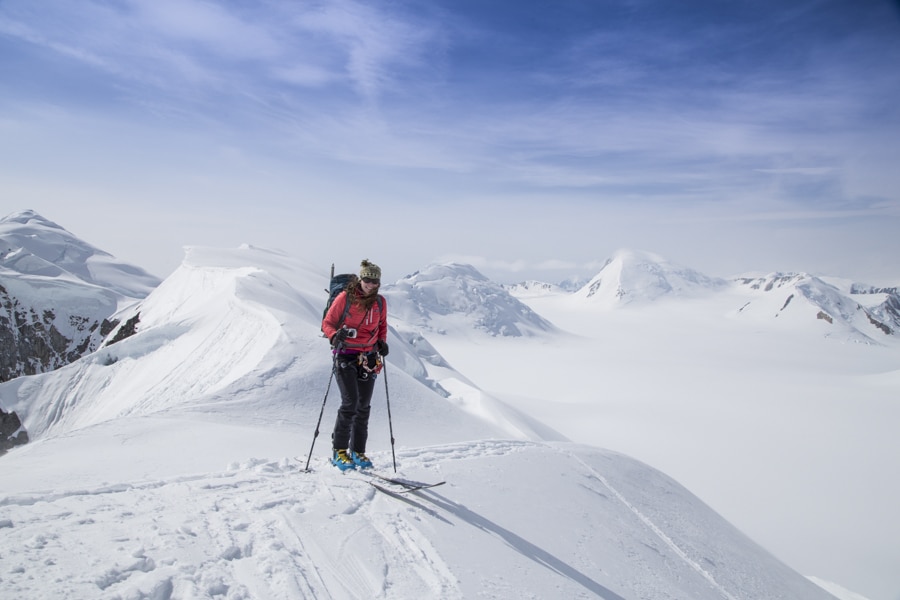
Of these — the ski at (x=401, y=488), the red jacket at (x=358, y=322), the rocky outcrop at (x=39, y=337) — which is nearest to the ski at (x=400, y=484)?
Answer: the ski at (x=401, y=488)

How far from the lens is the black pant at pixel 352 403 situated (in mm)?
7180

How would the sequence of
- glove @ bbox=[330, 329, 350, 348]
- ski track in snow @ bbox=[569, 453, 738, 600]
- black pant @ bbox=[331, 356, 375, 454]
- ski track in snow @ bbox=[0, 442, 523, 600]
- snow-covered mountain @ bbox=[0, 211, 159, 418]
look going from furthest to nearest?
snow-covered mountain @ bbox=[0, 211, 159, 418] → ski track in snow @ bbox=[569, 453, 738, 600] → black pant @ bbox=[331, 356, 375, 454] → glove @ bbox=[330, 329, 350, 348] → ski track in snow @ bbox=[0, 442, 523, 600]

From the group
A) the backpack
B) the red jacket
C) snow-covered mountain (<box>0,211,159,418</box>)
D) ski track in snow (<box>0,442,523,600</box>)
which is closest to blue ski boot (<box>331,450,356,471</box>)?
ski track in snow (<box>0,442,523,600</box>)

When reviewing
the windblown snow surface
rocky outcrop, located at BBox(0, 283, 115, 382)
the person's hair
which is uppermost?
the person's hair

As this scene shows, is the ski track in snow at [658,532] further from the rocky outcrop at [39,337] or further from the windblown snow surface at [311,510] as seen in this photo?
the rocky outcrop at [39,337]

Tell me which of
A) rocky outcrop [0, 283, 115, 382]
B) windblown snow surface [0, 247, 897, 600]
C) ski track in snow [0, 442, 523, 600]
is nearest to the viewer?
ski track in snow [0, 442, 523, 600]

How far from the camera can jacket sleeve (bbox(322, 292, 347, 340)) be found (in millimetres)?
7004

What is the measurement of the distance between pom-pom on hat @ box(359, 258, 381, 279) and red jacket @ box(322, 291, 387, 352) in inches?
15.2

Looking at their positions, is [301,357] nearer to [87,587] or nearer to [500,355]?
[87,587]

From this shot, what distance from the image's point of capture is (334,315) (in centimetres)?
703

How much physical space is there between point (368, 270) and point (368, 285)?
0.24 metres

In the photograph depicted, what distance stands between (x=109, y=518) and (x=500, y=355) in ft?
535

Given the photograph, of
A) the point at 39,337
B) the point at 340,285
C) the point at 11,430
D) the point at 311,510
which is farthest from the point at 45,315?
the point at 311,510

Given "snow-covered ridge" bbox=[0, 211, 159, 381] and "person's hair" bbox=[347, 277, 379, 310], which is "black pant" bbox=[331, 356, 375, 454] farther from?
"snow-covered ridge" bbox=[0, 211, 159, 381]
